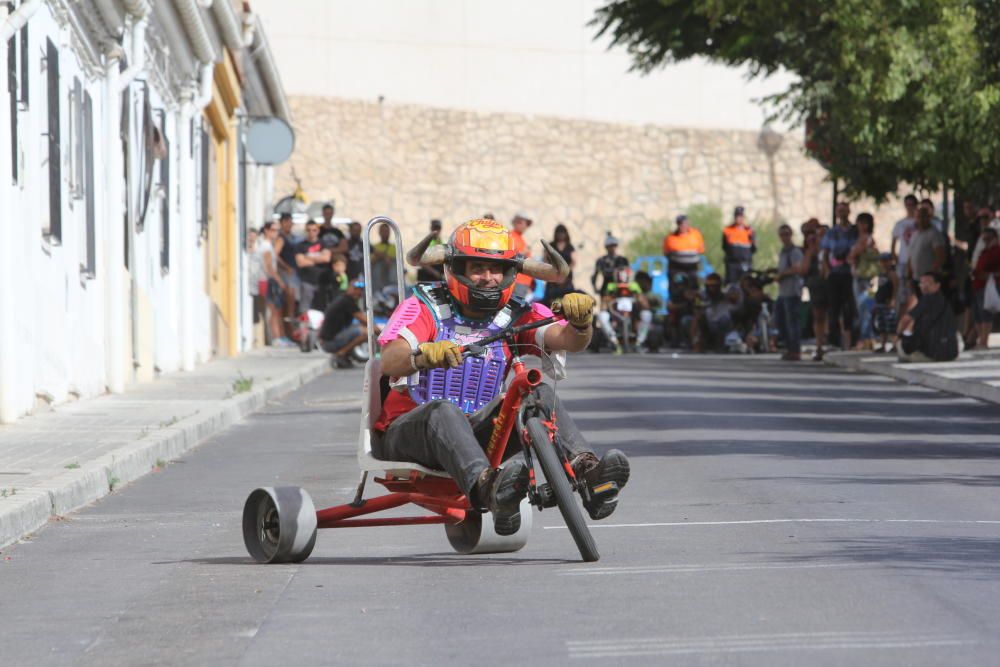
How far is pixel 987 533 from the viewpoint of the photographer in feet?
31.7

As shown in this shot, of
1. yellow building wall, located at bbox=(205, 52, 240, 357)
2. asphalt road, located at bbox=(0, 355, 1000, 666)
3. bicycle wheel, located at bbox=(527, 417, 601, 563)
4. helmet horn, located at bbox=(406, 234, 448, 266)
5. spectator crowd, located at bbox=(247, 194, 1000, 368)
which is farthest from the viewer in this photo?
yellow building wall, located at bbox=(205, 52, 240, 357)

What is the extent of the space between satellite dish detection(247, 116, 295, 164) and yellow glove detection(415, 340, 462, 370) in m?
26.6

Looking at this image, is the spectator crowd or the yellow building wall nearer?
the spectator crowd

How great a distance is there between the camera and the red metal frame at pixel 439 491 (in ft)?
28.5

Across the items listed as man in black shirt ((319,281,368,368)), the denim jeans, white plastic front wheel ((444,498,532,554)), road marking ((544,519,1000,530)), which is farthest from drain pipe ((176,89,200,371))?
white plastic front wheel ((444,498,532,554))

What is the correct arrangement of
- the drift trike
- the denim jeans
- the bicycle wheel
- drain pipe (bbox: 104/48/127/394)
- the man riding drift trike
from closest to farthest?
1. the bicycle wheel
2. the drift trike
3. the man riding drift trike
4. drain pipe (bbox: 104/48/127/394)
5. the denim jeans

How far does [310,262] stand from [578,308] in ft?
84.5

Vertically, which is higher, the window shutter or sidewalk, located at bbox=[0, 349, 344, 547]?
the window shutter

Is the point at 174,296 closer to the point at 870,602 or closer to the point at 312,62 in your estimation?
the point at 870,602

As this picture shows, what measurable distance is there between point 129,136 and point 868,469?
11.5m

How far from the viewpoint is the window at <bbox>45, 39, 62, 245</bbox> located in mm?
18203

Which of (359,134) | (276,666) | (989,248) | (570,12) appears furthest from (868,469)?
(570,12)

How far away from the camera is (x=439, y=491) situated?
9102 millimetres

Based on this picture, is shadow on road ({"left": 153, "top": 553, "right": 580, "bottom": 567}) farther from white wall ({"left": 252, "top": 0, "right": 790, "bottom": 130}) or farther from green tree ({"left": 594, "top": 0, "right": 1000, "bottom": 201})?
white wall ({"left": 252, "top": 0, "right": 790, "bottom": 130})
